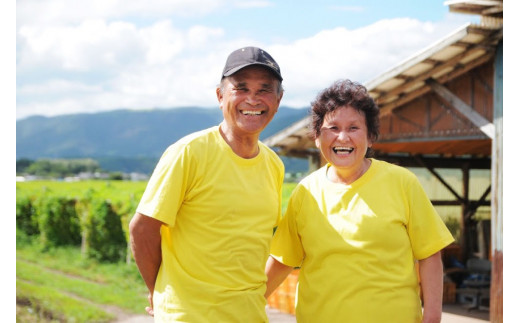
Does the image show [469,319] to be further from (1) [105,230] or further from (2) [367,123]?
(1) [105,230]

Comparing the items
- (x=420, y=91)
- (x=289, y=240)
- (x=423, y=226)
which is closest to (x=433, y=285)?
(x=423, y=226)

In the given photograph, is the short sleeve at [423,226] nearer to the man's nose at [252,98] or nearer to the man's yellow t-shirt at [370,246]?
the man's yellow t-shirt at [370,246]

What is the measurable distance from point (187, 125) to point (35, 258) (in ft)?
552

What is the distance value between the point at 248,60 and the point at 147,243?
0.90m

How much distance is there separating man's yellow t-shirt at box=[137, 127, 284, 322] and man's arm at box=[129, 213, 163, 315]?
0.04 m

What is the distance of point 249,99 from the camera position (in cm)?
283

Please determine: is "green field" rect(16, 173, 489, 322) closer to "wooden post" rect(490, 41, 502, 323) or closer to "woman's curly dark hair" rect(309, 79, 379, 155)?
"wooden post" rect(490, 41, 502, 323)

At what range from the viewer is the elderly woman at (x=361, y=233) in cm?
279

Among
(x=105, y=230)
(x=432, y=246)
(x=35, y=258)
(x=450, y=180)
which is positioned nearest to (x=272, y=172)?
(x=432, y=246)

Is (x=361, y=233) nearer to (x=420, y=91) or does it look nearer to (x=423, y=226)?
(x=423, y=226)

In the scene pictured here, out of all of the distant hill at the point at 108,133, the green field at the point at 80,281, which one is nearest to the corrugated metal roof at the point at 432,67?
the green field at the point at 80,281

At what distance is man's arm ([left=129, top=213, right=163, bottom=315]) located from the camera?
272 cm

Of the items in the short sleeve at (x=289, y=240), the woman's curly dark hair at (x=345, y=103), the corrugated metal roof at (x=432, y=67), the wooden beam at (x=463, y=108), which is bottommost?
the short sleeve at (x=289, y=240)

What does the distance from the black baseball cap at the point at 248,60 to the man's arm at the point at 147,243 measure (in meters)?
0.73
